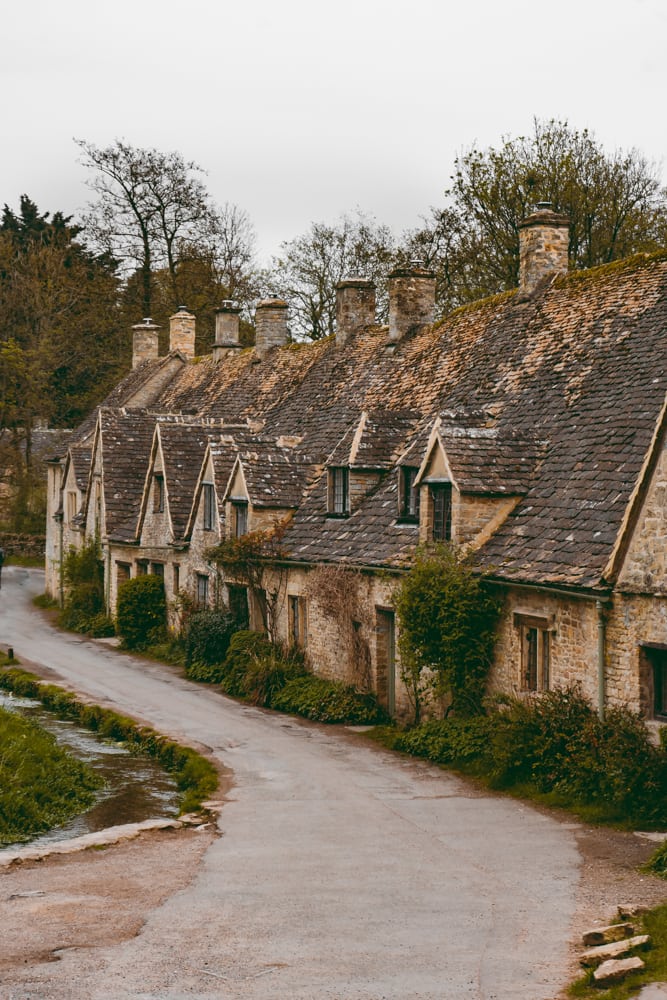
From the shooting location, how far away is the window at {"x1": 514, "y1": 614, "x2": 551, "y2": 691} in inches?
803

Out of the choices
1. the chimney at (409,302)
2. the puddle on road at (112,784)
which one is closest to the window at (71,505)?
the chimney at (409,302)

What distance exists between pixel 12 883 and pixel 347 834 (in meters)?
4.60

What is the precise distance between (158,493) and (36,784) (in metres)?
18.6

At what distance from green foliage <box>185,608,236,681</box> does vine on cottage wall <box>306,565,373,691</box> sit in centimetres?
487

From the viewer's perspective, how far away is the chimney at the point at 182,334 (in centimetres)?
5378

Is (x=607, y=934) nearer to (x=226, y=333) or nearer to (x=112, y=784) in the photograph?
(x=112, y=784)

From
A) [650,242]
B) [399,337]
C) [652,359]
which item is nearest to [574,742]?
[652,359]

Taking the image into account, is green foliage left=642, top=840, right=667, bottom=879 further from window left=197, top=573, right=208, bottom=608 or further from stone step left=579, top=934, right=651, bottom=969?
window left=197, top=573, right=208, bottom=608

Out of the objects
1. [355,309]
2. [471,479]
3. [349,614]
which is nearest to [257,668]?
[349,614]

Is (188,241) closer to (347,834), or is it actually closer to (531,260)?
(531,260)

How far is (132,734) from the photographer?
2464 cm

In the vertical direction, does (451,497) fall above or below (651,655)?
above

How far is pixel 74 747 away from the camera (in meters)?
24.2

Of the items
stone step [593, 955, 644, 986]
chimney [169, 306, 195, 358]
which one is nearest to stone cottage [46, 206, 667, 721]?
stone step [593, 955, 644, 986]
